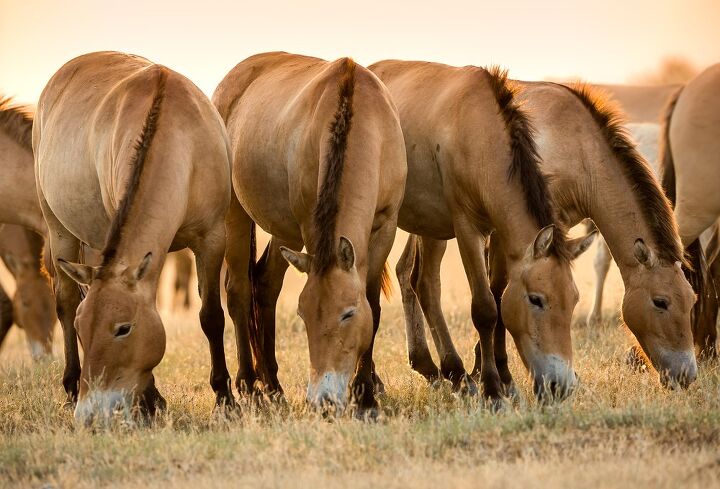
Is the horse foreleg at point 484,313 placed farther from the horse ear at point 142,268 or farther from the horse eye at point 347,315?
the horse ear at point 142,268

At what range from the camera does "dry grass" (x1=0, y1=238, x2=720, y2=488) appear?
5168 mm

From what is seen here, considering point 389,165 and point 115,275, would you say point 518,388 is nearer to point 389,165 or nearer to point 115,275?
point 389,165

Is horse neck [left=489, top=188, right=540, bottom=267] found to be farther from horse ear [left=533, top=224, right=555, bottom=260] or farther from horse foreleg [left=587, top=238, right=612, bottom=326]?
horse foreleg [left=587, top=238, right=612, bottom=326]

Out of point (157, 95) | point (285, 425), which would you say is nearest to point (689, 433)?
point (285, 425)

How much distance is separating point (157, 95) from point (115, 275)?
1.38 metres

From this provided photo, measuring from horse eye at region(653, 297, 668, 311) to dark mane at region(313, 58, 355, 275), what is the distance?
7.64 ft

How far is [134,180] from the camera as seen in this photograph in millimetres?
6594

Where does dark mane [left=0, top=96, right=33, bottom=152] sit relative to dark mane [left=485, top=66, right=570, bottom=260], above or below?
below

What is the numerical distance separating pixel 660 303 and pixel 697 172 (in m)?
2.32

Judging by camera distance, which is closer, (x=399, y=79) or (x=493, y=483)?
(x=493, y=483)

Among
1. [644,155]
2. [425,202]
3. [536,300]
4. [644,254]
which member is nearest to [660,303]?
[644,254]

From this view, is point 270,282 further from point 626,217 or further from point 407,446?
point 407,446

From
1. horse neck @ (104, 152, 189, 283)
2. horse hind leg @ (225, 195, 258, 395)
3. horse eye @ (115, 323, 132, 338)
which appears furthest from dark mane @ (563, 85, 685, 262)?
horse eye @ (115, 323, 132, 338)

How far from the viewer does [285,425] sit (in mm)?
6312
